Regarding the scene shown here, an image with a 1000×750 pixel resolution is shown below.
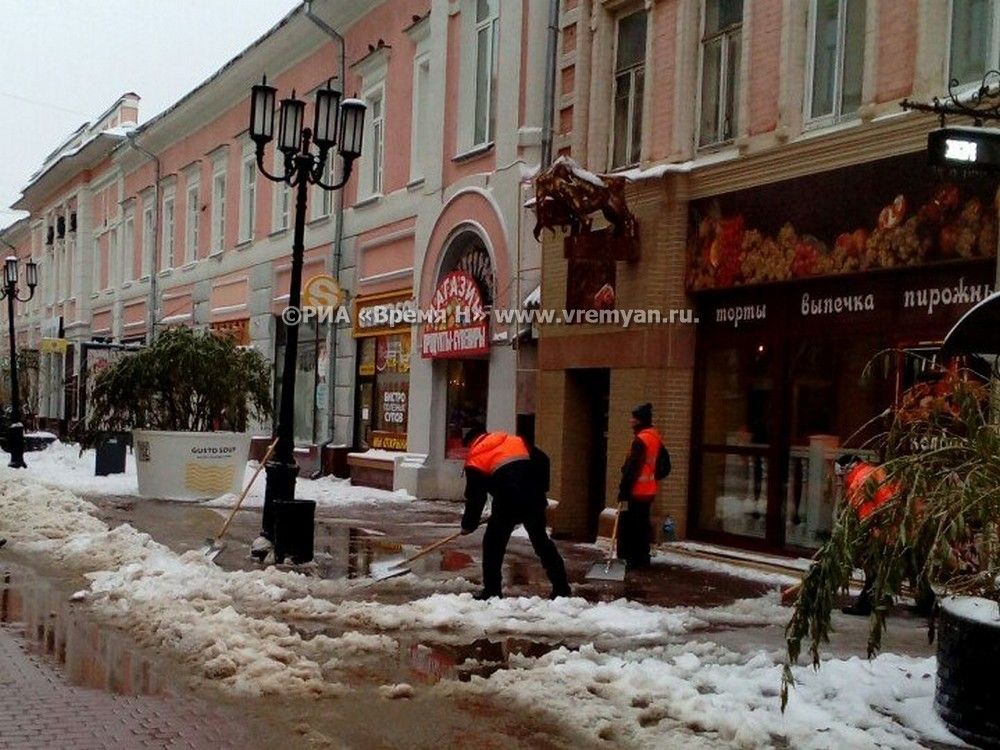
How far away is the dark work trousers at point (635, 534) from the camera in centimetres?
1227

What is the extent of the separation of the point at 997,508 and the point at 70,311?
43648mm

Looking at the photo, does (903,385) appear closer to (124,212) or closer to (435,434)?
(435,434)

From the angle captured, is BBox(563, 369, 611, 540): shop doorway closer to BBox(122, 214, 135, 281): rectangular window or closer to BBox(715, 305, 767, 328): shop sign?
BBox(715, 305, 767, 328): shop sign

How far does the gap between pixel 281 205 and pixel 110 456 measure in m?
6.73

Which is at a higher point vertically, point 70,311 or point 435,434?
point 70,311

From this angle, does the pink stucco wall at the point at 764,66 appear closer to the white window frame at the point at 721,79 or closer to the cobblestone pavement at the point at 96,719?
the white window frame at the point at 721,79

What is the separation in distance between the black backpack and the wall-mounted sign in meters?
4.77

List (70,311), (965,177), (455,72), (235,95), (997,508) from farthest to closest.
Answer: (70,311), (235,95), (455,72), (965,177), (997,508)

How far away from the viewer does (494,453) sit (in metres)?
9.88

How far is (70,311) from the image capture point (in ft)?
149

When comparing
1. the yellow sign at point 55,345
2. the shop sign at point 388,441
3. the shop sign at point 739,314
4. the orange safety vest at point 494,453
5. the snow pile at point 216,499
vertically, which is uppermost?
the shop sign at point 739,314

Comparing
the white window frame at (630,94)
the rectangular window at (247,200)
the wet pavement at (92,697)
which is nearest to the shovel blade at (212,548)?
the wet pavement at (92,697)

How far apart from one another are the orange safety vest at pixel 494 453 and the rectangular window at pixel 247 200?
64.2 ft

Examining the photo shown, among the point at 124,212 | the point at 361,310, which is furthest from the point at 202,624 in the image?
the point at 124,212
